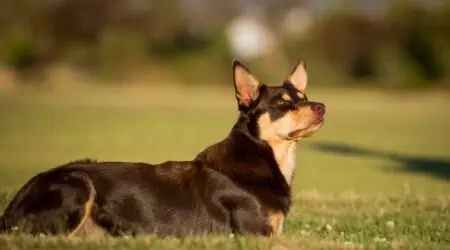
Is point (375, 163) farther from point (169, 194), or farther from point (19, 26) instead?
point (19, 26)

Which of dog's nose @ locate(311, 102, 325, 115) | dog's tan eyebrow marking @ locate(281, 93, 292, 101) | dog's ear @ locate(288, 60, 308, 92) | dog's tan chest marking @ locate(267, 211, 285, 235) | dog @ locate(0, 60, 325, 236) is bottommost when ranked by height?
dog's tan chest marking @ locate(267, 211, 285, 235)

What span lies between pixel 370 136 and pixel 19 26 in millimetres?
61317

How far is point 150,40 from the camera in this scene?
84.3 metres

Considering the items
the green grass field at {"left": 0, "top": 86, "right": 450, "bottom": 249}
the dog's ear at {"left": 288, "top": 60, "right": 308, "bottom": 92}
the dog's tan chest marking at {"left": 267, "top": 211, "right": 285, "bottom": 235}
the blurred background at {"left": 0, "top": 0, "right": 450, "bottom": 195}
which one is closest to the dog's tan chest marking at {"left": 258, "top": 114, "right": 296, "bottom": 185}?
the dog's tan chest marking at {"left": 267, "top": 211, "right": 285, "bottom": 235}

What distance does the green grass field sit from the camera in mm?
9070

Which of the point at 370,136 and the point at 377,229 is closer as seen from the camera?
the point at 377,229

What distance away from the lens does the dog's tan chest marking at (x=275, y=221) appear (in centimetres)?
838

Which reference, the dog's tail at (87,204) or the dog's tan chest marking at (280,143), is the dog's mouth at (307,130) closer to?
the dog's tan chest marking at (280,143)

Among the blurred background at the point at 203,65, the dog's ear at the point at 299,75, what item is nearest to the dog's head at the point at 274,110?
the dog's ear at the point at 299,75

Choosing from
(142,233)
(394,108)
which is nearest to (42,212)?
(142,233)

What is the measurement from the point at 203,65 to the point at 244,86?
71482 mm

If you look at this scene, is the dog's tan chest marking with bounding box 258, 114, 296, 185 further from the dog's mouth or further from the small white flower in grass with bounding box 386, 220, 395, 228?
the small white flower in grass with bounding box 386, 220, 395, 228

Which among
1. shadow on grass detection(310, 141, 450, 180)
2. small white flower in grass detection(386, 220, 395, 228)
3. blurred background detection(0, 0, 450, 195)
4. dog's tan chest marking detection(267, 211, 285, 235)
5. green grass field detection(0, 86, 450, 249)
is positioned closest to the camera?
dog's tan chest marking detection(267, 211, 285, 235)

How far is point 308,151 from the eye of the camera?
1101 inches
